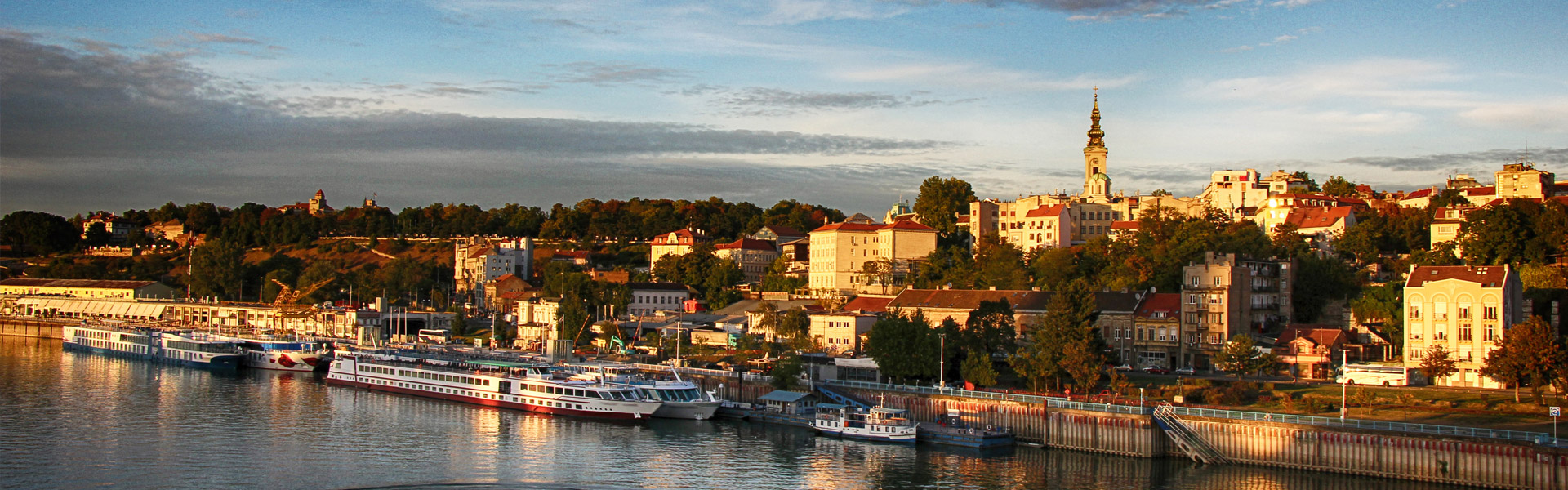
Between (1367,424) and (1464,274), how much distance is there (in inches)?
519

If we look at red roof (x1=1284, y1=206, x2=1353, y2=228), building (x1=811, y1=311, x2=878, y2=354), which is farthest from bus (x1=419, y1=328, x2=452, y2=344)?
red roof (x1=1284, y1=206, x2=1353, y2=228)

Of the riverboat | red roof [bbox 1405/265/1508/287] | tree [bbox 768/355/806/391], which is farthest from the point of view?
tree [bbox 768/355/806/391]

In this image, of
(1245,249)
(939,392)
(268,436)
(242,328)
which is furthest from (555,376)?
(242,328)

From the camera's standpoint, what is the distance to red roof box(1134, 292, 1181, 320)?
194ft

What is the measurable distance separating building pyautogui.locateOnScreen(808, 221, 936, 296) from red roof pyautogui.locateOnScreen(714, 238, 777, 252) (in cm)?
1687

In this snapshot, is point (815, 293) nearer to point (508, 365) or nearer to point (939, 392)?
point (508, 365)

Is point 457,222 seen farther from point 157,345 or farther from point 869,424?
point 869,424

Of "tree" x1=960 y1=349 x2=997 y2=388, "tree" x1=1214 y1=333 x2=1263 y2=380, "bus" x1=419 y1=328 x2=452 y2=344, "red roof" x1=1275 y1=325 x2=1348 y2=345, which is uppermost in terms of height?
"red roof" x1=1275 y1=325 x2=1348 y2=345

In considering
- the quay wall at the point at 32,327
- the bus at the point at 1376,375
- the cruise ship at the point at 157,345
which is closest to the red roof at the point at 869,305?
the bus at the point at 1376,375

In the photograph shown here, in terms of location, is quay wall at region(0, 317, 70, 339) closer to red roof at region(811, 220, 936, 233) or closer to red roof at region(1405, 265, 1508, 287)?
red roof at region(811, 220, 936, 233)

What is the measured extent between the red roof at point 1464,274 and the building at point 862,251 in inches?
1830

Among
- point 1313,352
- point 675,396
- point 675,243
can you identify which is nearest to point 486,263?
point 675,243

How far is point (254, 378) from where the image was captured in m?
70.8

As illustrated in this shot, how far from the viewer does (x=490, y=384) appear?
59031 mm
